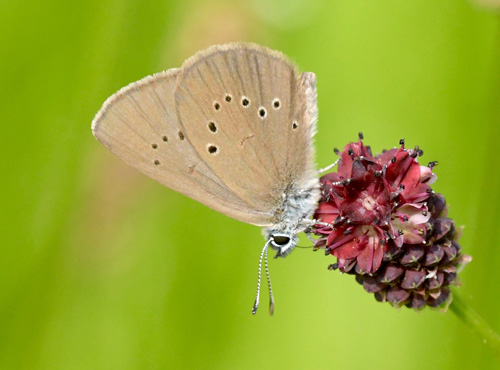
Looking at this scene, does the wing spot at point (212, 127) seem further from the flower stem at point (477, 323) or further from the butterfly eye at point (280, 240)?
the flower stem at point (477, 323)

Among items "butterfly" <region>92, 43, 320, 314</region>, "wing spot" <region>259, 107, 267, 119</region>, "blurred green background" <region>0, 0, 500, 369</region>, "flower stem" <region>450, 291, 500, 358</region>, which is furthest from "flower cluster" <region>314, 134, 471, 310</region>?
"blurred green background" <region>0, 0, 500, 369</region>

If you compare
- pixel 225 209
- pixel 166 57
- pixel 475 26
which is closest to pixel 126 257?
pixel 225 209

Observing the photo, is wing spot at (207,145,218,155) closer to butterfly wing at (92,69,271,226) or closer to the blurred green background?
butterfly wing at (92,69,271,226)

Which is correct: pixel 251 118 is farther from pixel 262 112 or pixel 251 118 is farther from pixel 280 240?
pixel 280 240

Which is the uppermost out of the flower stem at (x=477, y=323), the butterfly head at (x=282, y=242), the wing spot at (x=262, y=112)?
the wing spot at (x=262, y=112)

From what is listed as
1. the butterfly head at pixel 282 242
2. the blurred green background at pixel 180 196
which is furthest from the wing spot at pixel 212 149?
the blurred green background at pixel 180 196

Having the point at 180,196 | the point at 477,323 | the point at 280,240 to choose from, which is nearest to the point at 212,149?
Result: the point at 280,240
